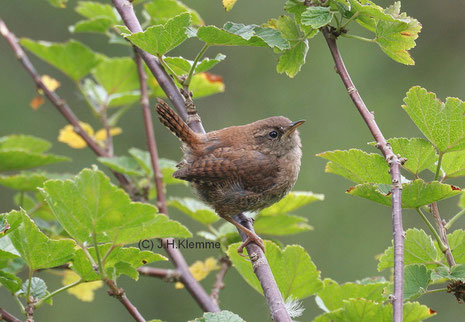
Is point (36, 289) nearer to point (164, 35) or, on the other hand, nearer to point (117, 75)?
point (164, 35)

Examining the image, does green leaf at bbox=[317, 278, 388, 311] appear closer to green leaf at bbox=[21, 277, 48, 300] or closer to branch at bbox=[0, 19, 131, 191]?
green leaf at bbox=[21, 277, 48, 300]

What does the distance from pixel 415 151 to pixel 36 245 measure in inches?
45.2

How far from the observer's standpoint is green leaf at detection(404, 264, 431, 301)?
1783 mm

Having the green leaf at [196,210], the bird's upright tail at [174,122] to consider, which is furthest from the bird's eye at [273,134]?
the green leaf at [196,210]

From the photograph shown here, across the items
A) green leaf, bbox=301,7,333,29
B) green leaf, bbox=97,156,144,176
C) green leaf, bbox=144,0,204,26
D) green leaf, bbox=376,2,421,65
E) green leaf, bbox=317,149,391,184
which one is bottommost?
green leaf, bbox=97,156,144,176

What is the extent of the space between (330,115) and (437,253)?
7026 mm

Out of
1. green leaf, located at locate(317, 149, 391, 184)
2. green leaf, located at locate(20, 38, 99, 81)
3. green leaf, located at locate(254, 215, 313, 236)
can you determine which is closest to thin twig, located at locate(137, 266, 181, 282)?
green leaf, located at locate(254, 215, 313, 236)

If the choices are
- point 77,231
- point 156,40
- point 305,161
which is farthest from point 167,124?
point 305,161

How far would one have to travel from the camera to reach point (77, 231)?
66.4 inches

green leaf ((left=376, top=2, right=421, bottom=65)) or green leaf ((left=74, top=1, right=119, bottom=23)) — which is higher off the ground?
green leaf ((left=74, top=1, right=119, bottom=23))

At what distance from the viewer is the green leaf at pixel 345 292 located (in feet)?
6.66

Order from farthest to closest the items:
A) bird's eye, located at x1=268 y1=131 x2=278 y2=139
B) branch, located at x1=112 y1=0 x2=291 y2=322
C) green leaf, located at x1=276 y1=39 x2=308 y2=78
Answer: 1. bird's eye, located at x1=268 y1=131 x2=278 y2=139
2. green leaf, located at x1=276 y1=39 x2=308 y2=78
3. branch, located at x1=112 y1=0 x2=291 y2=322

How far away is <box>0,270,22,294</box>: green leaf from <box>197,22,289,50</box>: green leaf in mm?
957

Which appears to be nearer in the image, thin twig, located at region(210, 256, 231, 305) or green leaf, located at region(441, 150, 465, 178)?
green leaf, located at region(441, 150, 465, 178)
